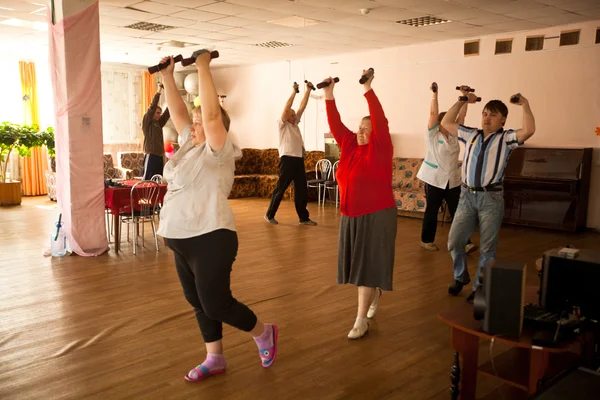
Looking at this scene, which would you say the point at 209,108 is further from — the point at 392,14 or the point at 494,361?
the point at 392,14

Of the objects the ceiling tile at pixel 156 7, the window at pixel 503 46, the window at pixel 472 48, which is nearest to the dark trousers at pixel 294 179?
the ceiling tile at pixel 156 7

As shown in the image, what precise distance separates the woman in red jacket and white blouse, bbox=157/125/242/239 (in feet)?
3.19

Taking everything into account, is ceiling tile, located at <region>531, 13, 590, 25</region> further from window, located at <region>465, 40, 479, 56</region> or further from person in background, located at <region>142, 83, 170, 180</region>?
person in background, located at <region>142, 83, 170, 180</region>

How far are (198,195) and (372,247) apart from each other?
1.26 meters

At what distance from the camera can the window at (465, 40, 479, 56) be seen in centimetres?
867

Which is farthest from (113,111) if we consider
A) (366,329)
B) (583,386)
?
(583,386)

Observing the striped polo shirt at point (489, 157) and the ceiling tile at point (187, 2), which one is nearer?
the striped polo shirt at point (489, 157)

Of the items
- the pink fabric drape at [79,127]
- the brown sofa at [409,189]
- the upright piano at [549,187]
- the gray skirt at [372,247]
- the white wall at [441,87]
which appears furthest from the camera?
the brown sofa at [409,189]

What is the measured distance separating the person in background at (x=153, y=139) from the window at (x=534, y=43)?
5432 millimetres

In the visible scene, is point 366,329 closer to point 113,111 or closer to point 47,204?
point 47,204

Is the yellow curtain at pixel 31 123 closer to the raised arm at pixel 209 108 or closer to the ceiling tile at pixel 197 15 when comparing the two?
the ceiling tile at pixel 197 15

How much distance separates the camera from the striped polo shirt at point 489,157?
3934 mm

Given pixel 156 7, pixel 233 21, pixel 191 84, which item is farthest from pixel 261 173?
pixel 156 7

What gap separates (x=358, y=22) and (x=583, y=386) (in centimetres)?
693
